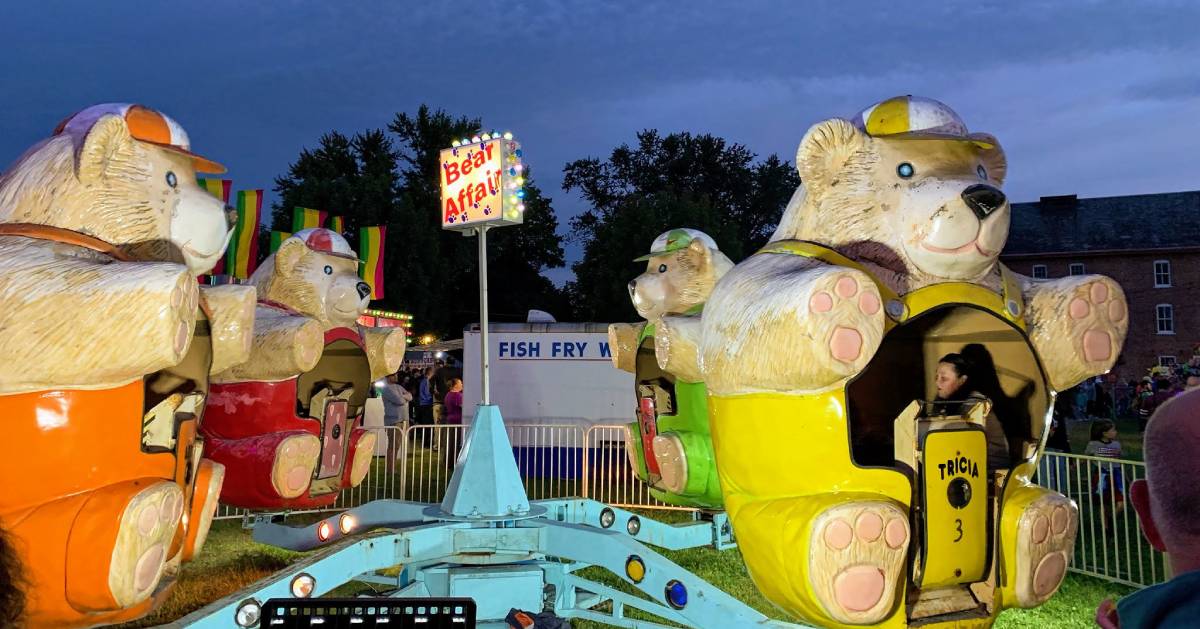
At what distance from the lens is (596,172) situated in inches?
1439

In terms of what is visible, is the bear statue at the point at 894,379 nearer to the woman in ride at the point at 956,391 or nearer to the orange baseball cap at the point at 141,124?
the woman in ride at the point at 956,391

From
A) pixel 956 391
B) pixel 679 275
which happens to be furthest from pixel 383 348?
pixel 956 391

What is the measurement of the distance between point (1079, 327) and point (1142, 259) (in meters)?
32.7

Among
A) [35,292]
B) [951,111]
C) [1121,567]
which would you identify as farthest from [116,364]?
[1121,567]

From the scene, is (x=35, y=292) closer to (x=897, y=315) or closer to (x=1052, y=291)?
(x=897, y=315)

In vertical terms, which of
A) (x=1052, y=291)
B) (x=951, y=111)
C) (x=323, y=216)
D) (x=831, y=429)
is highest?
(x=323, y=216)

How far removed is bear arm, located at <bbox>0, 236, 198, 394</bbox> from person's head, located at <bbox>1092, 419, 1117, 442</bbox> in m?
8.92

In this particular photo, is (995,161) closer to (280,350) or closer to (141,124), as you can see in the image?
(141,124)

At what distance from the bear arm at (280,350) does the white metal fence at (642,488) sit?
1.98 meters

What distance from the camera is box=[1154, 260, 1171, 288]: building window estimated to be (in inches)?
1191

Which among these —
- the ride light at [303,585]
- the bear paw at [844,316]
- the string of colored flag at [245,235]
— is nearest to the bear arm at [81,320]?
the ride light at [303,585]

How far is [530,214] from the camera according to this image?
3256 cm

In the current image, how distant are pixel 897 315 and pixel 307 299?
385 cm

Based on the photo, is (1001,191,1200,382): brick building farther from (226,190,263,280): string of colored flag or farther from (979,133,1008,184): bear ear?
(979,133,1008,184): bear ear
